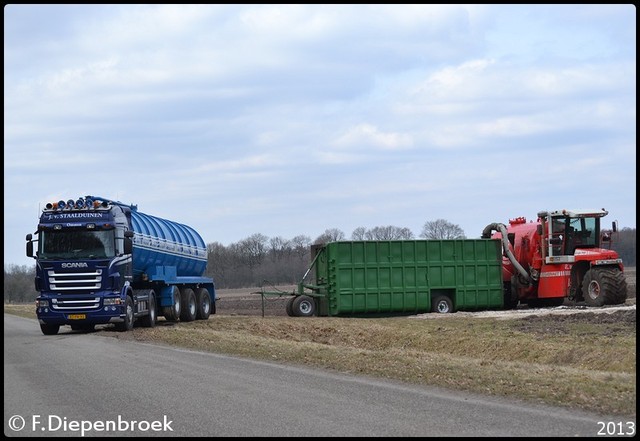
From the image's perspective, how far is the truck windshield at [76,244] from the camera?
82.8 ft

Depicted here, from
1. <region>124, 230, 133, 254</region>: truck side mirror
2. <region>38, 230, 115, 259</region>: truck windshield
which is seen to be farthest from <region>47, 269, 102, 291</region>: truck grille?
<region>124, 230, 133, 254</region>: truck side mirror

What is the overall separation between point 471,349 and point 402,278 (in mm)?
12009

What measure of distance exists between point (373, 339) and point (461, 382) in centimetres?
1143

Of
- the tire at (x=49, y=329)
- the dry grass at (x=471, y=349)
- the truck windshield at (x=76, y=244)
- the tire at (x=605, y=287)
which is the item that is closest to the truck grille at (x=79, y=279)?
the truck windshield at (x=76, y=244)

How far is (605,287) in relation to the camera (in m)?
30.0

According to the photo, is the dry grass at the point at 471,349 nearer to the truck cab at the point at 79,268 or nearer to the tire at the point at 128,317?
the tire at the point at 128,317


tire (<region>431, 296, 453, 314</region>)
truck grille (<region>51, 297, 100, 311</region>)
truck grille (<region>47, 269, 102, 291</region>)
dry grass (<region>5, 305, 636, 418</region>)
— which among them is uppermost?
truck grille (<region>47, 269, 102, 291</region>)

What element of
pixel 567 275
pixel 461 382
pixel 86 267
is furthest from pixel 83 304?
pixel 567 275

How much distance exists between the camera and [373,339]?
80.4 feet

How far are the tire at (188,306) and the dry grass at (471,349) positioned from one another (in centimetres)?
99

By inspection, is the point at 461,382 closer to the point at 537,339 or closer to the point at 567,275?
the point at 537,339

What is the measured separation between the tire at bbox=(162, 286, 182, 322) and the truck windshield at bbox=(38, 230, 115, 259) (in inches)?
197

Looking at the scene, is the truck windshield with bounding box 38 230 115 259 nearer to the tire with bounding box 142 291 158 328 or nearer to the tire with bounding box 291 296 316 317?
the tire with bounding box 142 291 158 328

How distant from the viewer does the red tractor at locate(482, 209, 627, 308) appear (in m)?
30.6
